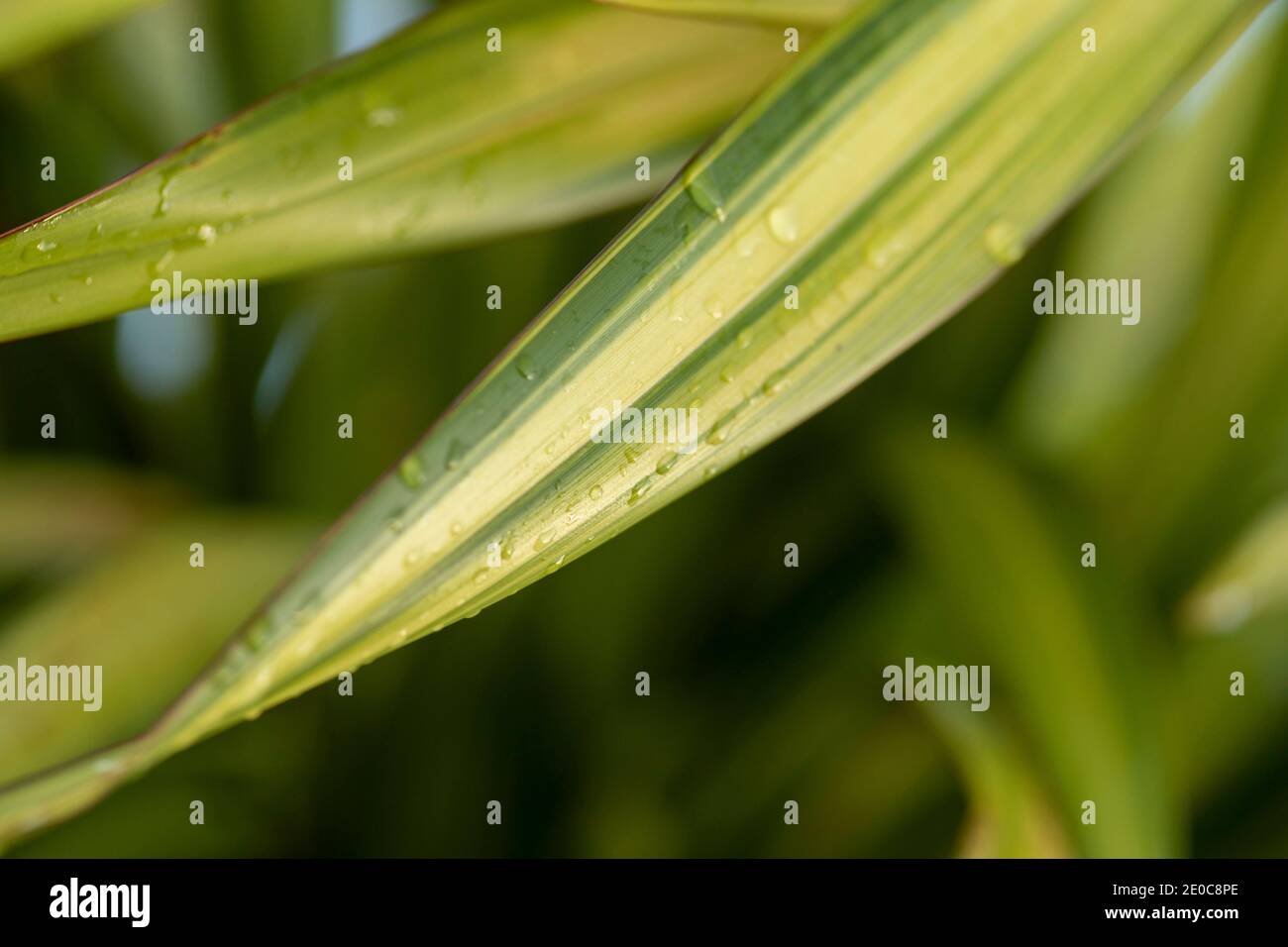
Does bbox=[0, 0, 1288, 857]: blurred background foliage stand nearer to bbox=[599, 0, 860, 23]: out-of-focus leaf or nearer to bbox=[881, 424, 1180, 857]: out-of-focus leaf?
bbox=[881, 424, 1180, 857]: out-of-focus leaf

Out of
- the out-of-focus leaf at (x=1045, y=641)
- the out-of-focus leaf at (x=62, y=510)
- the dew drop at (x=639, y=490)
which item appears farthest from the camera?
the out-of-focus leaf at (x=62, y=510)

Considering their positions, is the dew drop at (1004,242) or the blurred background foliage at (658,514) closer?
the dew drop at (1004,242)

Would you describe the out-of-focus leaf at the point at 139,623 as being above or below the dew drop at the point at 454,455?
below
